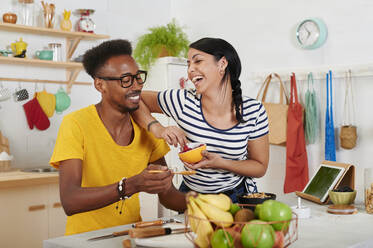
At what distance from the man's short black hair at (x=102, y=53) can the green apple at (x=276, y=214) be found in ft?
3.18

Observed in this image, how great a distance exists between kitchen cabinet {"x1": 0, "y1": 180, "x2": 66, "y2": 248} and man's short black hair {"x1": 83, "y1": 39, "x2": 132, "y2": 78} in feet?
4.74

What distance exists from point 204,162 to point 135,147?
28cm

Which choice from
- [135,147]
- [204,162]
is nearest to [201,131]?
[204,162]

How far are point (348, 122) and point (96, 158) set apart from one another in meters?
2.24

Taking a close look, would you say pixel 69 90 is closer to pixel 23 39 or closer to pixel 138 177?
pixel 23 39

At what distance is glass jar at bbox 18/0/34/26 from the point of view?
3508mm

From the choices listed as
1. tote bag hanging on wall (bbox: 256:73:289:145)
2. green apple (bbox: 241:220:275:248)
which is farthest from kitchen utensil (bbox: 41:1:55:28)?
green apple (bbox: 241:220:275:248)

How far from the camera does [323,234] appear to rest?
4.66 ft

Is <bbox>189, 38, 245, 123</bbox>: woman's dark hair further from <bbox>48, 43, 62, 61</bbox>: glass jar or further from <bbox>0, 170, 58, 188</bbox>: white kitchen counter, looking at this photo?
<bbox>48, 43, 62, 61</bbox>: glass jar

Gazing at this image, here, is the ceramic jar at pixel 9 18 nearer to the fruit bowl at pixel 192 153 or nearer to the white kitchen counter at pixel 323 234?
the fruit bowl at pixel 192 153

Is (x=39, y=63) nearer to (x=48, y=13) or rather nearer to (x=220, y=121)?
(x=48, y=13)

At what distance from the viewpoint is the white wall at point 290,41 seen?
330cm

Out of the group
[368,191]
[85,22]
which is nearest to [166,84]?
[85,22]

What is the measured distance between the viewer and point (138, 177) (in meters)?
1.50
